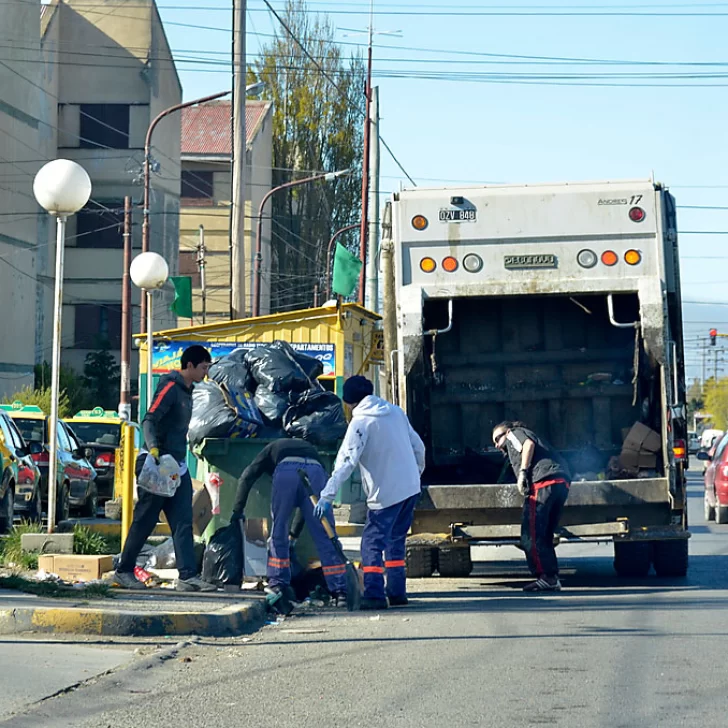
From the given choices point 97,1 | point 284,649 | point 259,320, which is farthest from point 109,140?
point 284,649

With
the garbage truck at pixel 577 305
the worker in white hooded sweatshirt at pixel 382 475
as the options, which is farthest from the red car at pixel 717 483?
the worker in white hooded sweatshirt at pixel 382 475

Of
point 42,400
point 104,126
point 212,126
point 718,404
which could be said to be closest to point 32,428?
point 42,400

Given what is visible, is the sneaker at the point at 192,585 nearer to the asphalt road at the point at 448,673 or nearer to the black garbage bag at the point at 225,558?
the black garbage bag at the point at 225,558

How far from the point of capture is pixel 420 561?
42.6 feet

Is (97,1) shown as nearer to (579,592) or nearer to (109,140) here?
(109,140)

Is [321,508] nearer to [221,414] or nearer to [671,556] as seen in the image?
[221,414]

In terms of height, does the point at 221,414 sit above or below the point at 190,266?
below

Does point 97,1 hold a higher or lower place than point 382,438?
higher

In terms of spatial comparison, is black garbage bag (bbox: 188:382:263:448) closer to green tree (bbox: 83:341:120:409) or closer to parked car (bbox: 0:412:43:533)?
parked car (bbox: 0:412:43:533)

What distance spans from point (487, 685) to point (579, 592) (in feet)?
15.6

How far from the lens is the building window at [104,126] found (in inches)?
1892

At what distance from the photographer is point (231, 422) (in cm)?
1127

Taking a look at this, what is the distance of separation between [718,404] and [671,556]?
392 ft

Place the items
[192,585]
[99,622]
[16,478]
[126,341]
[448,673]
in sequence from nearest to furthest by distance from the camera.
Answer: [448,673] → [99,622] → [192,585] → [16,478] → [126,341]
